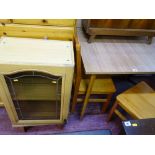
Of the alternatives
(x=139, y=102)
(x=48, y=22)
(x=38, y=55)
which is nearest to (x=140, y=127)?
(x=139, y=102)

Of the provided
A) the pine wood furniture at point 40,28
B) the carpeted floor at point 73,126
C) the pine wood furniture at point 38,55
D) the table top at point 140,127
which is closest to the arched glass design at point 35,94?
the pine wood furniture at point 38,55

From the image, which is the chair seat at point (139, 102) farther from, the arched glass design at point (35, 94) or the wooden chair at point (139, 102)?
the arched glass design at point (35, 94)

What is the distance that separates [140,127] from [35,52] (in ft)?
2.15

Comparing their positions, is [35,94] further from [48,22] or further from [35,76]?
[48,22]

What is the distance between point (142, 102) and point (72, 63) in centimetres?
67

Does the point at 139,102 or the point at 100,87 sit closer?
the point at 139,102

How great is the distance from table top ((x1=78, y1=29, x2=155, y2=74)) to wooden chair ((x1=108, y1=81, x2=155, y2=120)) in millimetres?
226

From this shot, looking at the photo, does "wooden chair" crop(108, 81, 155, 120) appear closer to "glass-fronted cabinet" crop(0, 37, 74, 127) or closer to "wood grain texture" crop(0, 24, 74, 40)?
"glass-fronted cabinet" crop(0, 37, 74, 127)

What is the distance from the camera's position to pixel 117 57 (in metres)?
1.22

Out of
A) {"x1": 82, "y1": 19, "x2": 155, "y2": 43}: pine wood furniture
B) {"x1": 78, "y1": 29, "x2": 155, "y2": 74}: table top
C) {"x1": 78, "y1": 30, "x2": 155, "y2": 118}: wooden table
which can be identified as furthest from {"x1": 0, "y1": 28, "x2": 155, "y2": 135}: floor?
{"x1": 82, "y1": 19, "x2": 155, "y2": 43}: pine wood furniture
